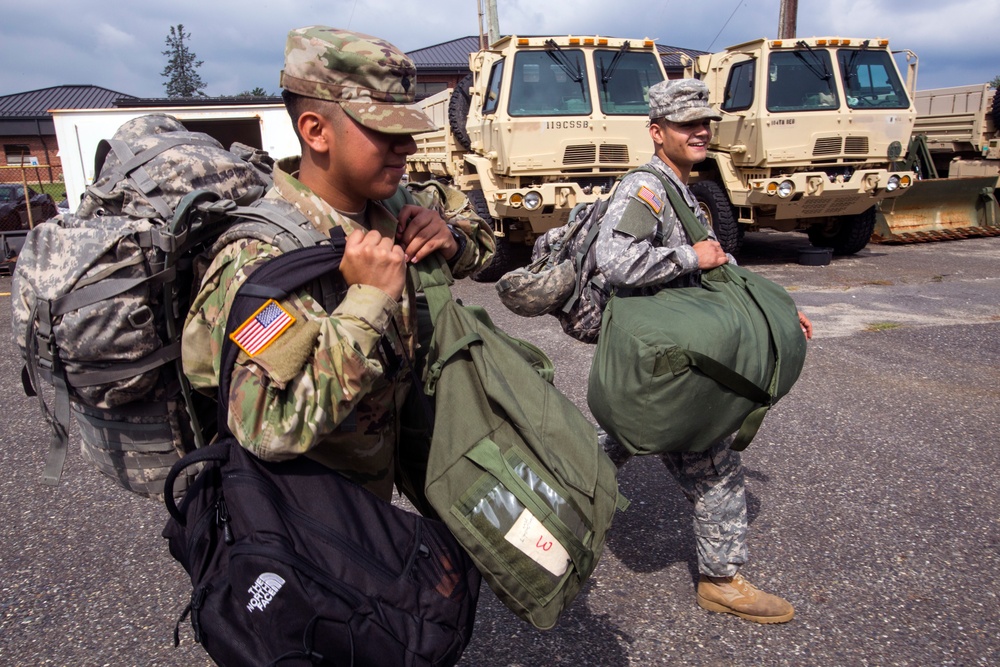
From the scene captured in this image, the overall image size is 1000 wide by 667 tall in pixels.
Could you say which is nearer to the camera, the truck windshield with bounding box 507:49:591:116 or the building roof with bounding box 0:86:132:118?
the truck windshield with bounding box 507:49:591:116

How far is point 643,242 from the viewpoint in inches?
98.0

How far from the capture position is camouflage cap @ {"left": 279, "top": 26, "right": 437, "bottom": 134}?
4.60ft

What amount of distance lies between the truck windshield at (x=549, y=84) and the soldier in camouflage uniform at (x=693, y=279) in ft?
19.1

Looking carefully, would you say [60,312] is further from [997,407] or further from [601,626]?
[997,407]

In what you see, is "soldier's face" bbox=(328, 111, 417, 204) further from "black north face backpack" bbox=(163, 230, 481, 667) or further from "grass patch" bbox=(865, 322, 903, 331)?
"grass patch" bbox=(865, 322, 903, 331)

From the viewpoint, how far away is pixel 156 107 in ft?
36.6

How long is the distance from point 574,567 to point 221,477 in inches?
25.8

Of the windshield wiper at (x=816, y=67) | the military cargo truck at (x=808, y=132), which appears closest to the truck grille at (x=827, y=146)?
the military cargo truck at (x=808, y=132)

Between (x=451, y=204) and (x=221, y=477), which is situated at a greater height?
(x=451, y=204)

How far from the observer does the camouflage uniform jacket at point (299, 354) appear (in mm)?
1252

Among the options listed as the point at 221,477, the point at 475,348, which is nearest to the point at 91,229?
the point at 221,477

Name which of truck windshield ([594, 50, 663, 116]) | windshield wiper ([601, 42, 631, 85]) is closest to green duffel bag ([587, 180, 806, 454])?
truck windshield ([594, 50, 663, 116])

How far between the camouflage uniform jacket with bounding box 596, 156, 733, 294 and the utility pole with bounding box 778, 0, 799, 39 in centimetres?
1473

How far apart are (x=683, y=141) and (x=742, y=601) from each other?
1.59 m
